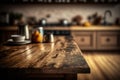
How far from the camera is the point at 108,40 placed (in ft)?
20.0

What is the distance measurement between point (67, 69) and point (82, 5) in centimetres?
527

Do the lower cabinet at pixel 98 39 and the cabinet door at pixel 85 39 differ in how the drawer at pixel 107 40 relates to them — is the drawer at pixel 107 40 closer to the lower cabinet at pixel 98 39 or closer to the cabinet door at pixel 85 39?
the lower cabinet at pixel 98 39

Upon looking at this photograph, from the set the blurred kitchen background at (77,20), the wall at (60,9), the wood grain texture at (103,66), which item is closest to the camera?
the wood grain texture at (103,66)

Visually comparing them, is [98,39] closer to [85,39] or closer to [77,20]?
[85,39]

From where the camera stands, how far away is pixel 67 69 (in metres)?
1.55

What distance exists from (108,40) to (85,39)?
61 centimetres

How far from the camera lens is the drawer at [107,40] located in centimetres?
606

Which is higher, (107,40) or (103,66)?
(107,40)

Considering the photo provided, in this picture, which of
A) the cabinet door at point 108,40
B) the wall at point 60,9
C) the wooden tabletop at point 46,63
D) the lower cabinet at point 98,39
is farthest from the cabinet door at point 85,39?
the wooden tabletop at point 46,63

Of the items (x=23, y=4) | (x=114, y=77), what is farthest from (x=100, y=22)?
(x=114, y=77)

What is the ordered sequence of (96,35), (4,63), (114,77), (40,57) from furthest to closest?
(96,35) → (114,77) → (40,57) → (4,63)

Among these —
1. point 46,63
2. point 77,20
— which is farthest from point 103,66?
point 46,63

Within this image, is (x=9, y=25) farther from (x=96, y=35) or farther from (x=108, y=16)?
(x=108, y=16)

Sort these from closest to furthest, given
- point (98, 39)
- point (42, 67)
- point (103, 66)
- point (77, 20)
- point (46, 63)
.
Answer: point (42, 67) < point (46, 63) < point (103, 66) < point (98, 39) < point (77, 20)
